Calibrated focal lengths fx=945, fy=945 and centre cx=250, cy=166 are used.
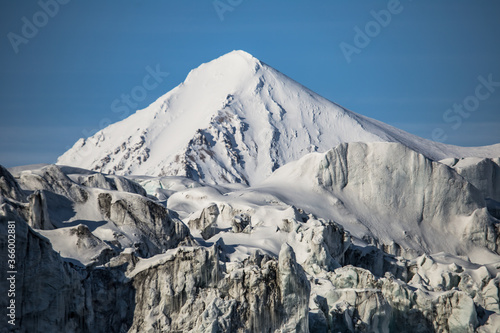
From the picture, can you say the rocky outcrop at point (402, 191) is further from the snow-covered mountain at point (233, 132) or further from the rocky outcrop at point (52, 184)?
the snow-covered mountain at point (233, 132)

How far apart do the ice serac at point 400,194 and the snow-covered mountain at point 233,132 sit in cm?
6431

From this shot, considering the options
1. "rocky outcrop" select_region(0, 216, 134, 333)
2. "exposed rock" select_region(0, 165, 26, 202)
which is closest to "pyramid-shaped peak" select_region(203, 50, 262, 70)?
"exposed rock" select_region(0, 165, 26, 202)

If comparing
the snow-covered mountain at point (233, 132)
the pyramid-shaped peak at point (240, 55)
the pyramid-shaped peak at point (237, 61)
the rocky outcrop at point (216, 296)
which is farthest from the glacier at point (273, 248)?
the pyramid-shaped peak at point (240, 55)

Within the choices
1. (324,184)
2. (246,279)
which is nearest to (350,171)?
(324,184)

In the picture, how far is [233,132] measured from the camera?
163250 mm

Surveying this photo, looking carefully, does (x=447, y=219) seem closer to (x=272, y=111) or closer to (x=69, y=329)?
(x=69, y=329)

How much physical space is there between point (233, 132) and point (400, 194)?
81441 mm

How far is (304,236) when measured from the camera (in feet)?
183

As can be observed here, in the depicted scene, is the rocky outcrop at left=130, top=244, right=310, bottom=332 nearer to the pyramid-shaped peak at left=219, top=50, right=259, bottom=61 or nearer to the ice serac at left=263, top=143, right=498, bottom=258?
the ice serac at left=263, top=143, right=498, bottom=258

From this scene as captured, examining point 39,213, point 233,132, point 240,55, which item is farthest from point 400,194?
point 240,55

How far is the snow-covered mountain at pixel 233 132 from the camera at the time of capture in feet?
506

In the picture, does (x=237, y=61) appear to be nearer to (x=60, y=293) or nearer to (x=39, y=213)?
(x=39, y=213)

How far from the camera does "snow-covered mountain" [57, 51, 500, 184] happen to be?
6073 inches

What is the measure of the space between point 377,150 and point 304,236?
29.9m
